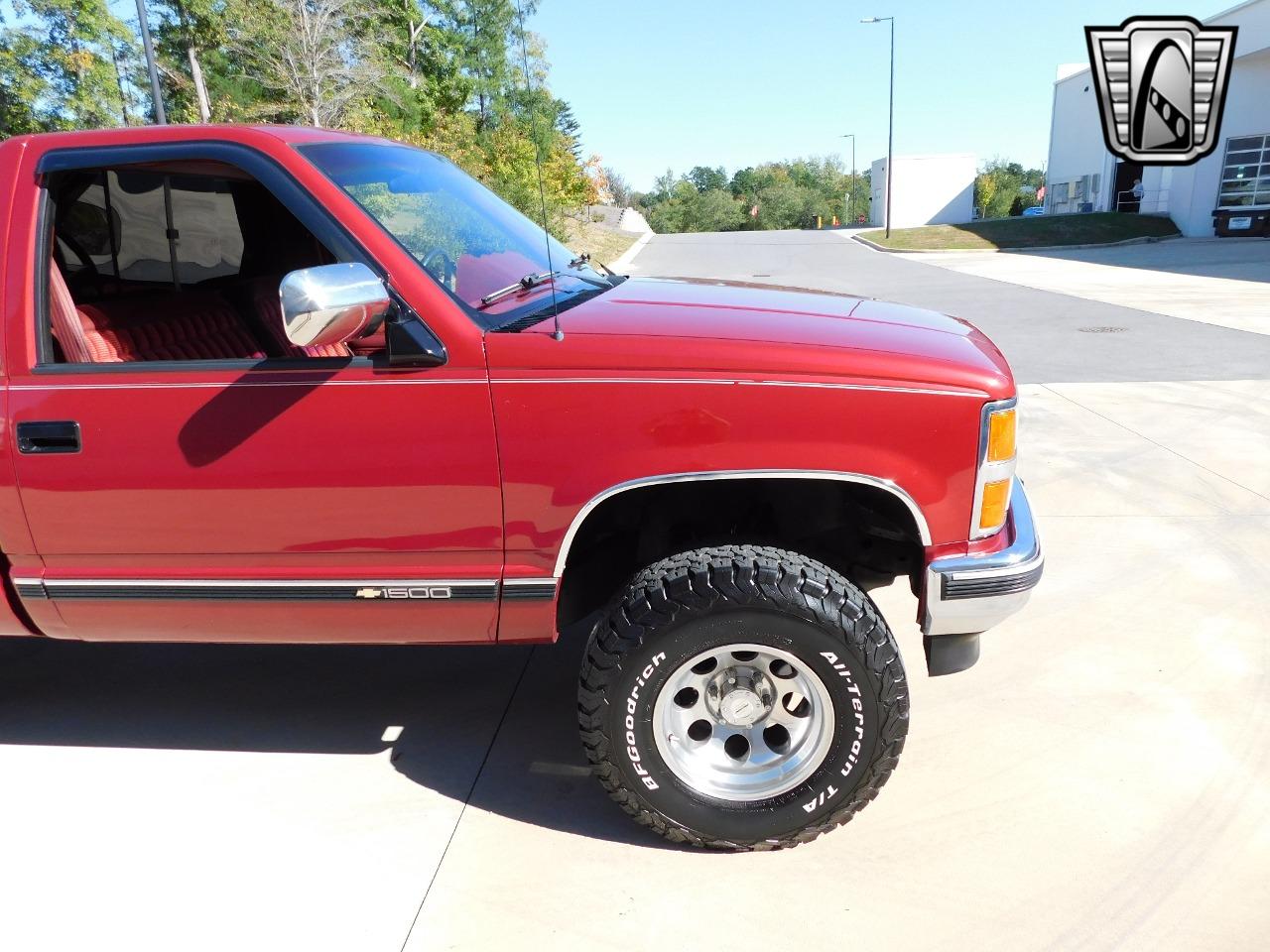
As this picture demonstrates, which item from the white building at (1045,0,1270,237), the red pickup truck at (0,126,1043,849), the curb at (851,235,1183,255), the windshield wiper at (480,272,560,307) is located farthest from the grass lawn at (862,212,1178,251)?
the red pickup truck at (0,126,1043,849)

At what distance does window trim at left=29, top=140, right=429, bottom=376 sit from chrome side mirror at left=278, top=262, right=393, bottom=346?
0.51 feet

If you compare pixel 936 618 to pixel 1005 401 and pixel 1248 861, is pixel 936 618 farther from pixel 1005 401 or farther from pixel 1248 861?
pixel 1248 861

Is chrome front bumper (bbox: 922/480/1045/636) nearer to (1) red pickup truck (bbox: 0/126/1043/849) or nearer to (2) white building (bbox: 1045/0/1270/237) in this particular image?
(1) red pickup truck (bbox: 0/126/1043/849)

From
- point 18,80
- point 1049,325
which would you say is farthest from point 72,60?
point 1049,325

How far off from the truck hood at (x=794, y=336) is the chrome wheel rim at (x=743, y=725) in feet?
2.62

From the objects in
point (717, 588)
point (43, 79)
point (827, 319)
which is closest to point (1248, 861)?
point (717, 588)

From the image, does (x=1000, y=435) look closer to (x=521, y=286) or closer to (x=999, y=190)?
(x=521, y=286)

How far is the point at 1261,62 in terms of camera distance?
2911cm

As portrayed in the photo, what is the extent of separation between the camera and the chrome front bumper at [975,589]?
256 cm

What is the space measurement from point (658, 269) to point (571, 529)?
71.2 ft

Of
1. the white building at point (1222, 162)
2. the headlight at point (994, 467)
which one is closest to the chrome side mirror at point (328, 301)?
the headlight at point (994, 467)

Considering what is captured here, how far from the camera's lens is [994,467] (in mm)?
2559

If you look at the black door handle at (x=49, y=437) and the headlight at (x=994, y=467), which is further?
the black door handle at (x=49, y=437)

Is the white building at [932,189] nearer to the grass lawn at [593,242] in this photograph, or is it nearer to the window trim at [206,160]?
the grass lawn at [593,242]
